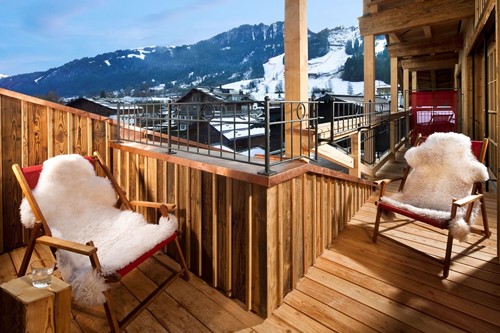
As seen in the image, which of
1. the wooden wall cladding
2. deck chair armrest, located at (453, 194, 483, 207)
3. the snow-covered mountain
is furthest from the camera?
the snow-covered mountain

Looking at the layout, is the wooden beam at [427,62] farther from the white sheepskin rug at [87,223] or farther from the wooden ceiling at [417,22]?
the white sheepskin rug at [87,223]

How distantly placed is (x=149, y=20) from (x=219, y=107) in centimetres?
6127

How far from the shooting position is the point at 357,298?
189cm

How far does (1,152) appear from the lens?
8.48ft

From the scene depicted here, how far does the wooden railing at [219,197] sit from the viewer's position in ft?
5.99

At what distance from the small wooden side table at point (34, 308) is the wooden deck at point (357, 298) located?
0.94 m

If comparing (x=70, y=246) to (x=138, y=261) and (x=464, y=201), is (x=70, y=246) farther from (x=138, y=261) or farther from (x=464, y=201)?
(x=464, y=201)

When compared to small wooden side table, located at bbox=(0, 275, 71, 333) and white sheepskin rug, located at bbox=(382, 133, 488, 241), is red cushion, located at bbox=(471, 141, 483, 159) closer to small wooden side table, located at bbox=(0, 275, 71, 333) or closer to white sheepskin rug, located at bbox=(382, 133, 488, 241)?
white sheepskin rug, located at bbox=(382, 133, 488, 241)

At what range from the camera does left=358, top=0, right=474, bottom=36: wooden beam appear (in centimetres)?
431

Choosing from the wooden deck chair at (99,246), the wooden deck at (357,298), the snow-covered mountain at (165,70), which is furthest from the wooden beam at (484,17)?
the snow-covered mountain at (165,70)

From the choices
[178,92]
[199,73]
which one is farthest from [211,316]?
[199,73]

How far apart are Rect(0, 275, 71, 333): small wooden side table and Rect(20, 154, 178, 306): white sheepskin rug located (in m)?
0.73

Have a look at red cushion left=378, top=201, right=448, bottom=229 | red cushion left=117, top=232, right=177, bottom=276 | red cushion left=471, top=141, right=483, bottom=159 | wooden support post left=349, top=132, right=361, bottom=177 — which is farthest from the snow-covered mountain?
red cushion left=117, top=232, right=177, bottom=276

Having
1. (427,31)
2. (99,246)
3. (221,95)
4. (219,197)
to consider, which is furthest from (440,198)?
(427,31)
